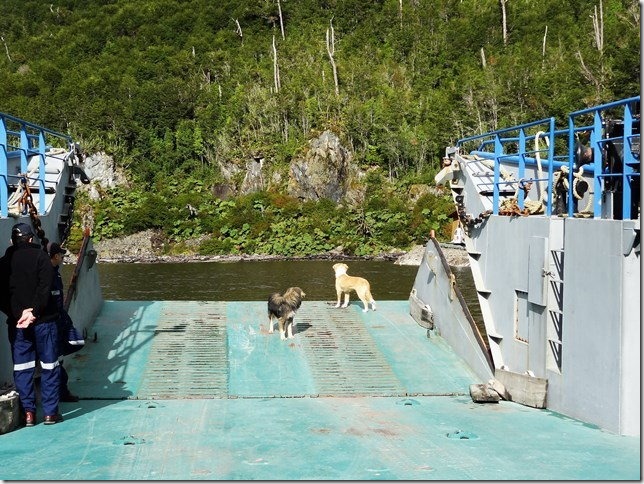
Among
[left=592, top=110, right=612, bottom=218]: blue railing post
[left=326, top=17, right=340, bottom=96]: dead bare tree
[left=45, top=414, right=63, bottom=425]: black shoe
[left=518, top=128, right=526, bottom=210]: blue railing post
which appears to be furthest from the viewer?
[left=326, top=17, right=340, bottom=96]: dead bare tree

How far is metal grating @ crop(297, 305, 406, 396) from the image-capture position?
9938 millimetres

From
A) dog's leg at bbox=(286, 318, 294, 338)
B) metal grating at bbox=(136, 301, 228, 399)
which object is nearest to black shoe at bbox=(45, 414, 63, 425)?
metal grating at bbox=(136, 301, 228, 399)

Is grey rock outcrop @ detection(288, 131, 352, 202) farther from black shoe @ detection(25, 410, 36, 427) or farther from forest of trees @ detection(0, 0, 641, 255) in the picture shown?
black shoe @ detection(25, 410, 36, 427)

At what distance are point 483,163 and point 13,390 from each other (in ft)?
26.8

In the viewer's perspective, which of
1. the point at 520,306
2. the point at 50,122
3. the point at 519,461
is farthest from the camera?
the point at 50,122

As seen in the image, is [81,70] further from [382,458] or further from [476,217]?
[382,458]

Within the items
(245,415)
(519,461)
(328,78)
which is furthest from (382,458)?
(328,78)

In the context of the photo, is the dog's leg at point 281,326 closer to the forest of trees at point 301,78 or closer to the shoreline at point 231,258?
the shoreline at point 231,258

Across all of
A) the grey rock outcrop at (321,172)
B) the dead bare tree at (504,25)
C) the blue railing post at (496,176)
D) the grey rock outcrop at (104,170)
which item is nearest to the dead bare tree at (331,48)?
the grey rock outcrop at (321,172)

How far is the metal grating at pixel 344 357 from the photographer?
994 centimetres

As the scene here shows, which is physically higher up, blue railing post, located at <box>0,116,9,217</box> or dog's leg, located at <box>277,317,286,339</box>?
blue railing post, located at <box>0,116,9,217</box>

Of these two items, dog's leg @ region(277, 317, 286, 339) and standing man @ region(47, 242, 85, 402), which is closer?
standing man @ region(47, 242, 85, 402)

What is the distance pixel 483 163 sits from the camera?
41.1 ft

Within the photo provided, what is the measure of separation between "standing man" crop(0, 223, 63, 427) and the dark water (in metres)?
13.8
